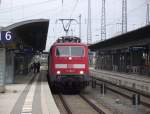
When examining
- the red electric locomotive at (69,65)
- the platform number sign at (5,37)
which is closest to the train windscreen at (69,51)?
the red electric locomotive at (69,65)

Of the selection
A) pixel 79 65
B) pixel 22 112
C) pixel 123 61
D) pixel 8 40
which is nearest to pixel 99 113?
pixel 22 112

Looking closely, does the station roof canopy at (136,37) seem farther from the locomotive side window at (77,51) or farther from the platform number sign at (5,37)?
the platform number sign at (5,37)

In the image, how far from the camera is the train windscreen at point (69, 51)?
89.3ft

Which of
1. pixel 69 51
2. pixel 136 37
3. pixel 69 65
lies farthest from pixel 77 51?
pixel 136 37

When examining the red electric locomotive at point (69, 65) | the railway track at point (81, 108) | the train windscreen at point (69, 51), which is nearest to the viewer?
the railway track at point (81, 108)

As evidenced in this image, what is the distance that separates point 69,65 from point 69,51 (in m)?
0.90

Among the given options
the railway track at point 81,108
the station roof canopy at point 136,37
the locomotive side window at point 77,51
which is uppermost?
the station roof canopy at point 136,37

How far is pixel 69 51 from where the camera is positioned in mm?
27312

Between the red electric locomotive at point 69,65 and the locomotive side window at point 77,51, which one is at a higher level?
the locomotive side window at point 77,51

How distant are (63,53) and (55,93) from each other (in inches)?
129

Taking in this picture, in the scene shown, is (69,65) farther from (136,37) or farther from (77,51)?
(136,37)

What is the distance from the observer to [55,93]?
96.4 ft

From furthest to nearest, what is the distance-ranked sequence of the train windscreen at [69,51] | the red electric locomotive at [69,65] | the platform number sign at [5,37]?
1. the train windscreen at [69,51]
2. the red electric locomotive at [69,65]
3. the platform number sign at [5,37]

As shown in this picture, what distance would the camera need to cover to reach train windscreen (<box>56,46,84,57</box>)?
27219mm
